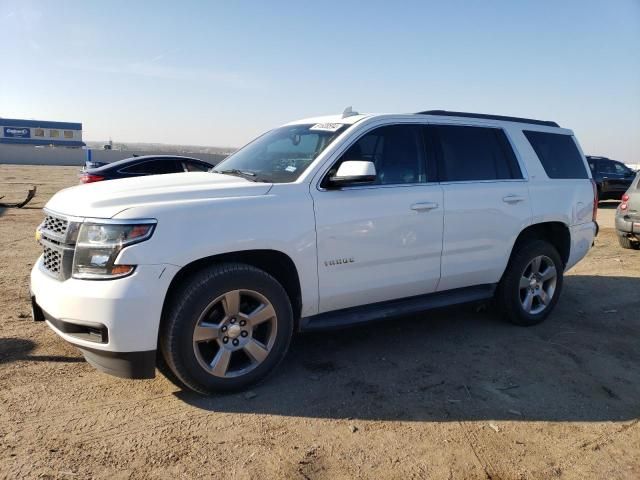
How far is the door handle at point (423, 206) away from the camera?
4082 mm

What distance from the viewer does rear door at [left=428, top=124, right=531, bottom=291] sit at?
438 centimetres

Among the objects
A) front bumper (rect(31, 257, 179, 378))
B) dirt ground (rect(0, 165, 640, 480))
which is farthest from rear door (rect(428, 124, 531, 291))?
front bumper (rect(31, 257, 179, 378))

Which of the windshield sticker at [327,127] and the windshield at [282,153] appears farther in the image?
the windshield sticker at [327,127]

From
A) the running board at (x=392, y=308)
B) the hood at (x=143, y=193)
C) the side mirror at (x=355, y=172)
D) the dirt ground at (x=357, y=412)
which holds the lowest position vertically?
the dirt ground at (x=357, y=412)

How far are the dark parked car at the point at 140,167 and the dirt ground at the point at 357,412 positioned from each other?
642 centimetres

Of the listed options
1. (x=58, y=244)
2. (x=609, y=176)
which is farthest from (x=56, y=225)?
(x=609, y=176)

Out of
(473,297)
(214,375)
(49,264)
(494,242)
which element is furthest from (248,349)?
(494,242)

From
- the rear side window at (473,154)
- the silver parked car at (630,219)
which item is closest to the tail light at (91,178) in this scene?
the rear side window at (473,154)

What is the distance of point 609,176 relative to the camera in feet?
59.1

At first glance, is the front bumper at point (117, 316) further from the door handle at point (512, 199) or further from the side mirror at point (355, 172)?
the door handle at point (512, 199)

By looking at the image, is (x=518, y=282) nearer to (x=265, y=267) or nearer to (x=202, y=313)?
(x=265, y=267)

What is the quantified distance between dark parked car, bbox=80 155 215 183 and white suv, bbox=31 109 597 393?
708 centimetres

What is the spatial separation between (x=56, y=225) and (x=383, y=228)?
7.61ft

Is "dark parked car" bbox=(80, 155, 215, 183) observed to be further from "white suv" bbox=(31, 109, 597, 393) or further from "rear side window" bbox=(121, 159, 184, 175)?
"white suv" bbox=(31, 109, 597, 393)
